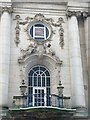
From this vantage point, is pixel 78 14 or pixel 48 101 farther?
pixel 78 14

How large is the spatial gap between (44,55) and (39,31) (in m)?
2.26

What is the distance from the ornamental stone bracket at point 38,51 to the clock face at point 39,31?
0.83m

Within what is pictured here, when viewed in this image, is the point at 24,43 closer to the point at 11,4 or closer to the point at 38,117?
the point at 11,4

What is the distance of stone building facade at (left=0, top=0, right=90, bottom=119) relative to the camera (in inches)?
804

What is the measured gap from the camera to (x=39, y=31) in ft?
76.0

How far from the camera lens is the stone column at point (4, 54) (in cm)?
2003

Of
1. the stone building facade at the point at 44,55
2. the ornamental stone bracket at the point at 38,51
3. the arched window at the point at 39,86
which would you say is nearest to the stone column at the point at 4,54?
the stone building facade at the point at 44,55

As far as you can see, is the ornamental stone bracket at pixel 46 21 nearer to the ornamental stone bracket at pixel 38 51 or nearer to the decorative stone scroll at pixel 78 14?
the decorative stone scroll at pixel 78 14

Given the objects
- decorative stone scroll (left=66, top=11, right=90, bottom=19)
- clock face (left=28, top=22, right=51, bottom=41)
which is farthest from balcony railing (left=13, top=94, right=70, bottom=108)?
decorative stone scroll (left=66, top=11, right=90, bottom=19)

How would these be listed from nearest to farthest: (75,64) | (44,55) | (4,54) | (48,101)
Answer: (48,101)
(4,54)
(75,64)
(44,55)

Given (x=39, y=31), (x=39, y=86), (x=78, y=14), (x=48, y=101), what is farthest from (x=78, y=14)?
(x=48, y=101)

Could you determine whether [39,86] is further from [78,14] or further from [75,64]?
[78,14]

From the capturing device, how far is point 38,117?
18.9 m

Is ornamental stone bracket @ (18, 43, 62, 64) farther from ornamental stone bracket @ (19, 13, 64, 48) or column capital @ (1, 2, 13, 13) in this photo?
column capital @ (1, 2, 13, 13)
